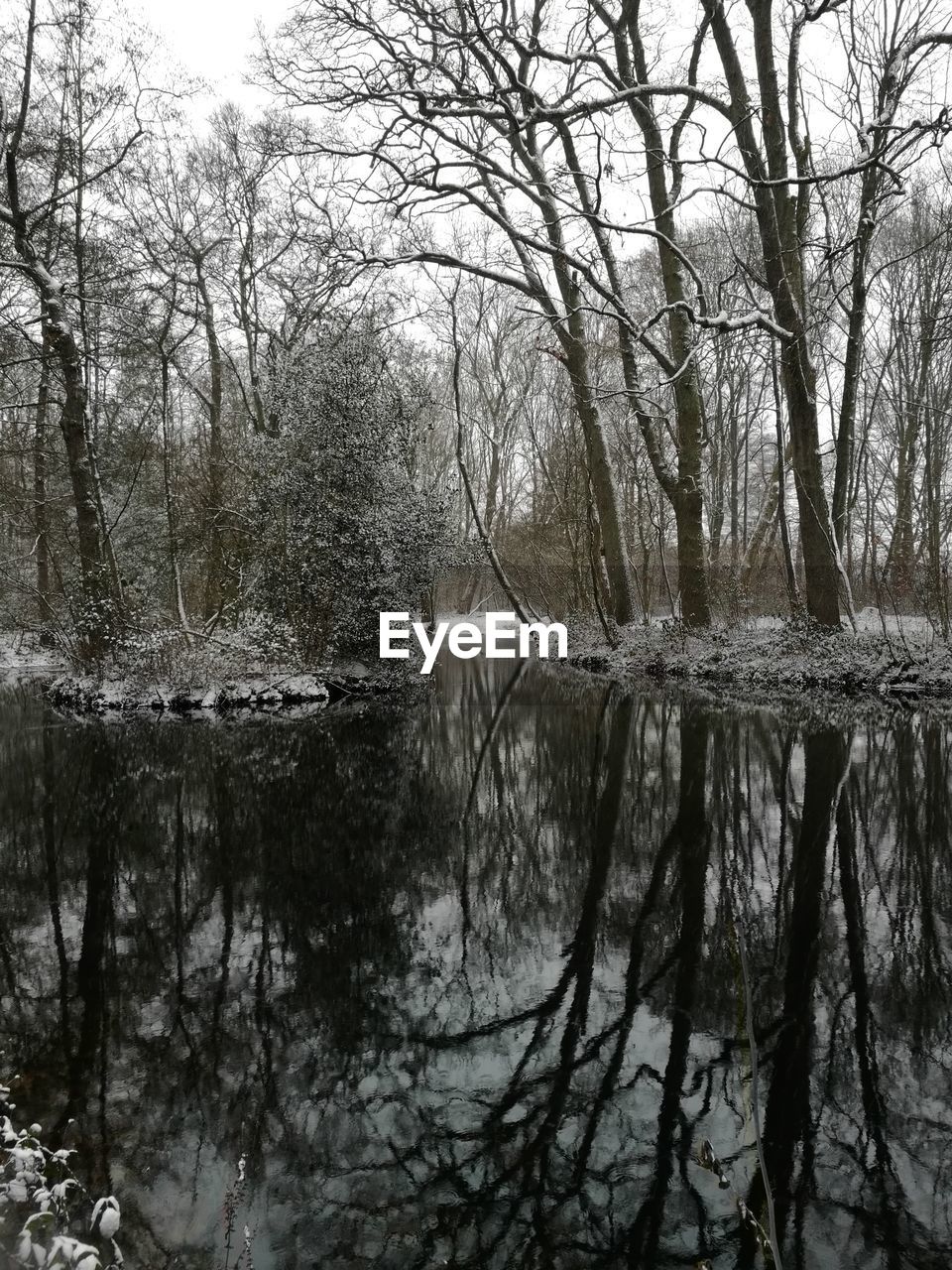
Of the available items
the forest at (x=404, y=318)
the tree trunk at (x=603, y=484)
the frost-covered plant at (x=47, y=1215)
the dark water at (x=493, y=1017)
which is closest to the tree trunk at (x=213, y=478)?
the forest at (x=404, y=318)

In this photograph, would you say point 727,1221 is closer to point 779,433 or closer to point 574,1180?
point 574,1180

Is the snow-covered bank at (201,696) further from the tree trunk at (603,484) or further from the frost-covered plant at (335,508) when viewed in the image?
the tree trunk at (603,484)

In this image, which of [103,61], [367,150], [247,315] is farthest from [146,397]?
[367,150]

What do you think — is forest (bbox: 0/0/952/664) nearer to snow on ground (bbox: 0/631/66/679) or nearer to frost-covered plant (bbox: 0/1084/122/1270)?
snow on ground (bbox: 0/631/66/679)

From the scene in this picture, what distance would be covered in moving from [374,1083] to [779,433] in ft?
62.9

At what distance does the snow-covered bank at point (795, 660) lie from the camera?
561 inches

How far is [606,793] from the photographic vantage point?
782cm

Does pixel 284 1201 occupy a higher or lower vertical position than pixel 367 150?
lower

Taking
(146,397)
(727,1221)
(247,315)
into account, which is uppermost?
(247,315)

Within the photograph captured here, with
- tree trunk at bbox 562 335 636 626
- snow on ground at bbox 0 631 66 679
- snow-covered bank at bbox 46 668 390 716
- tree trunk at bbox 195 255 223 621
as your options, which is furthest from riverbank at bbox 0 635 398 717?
snow on ground at bbox 0 631 66 679

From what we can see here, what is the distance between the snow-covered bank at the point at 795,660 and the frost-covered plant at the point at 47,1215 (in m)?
13.9

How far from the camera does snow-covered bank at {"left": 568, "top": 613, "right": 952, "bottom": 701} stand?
14250 millimetres

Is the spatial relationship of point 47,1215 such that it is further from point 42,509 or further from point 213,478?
point 42,509

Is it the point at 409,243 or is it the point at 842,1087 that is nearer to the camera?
the point at 842,1087
